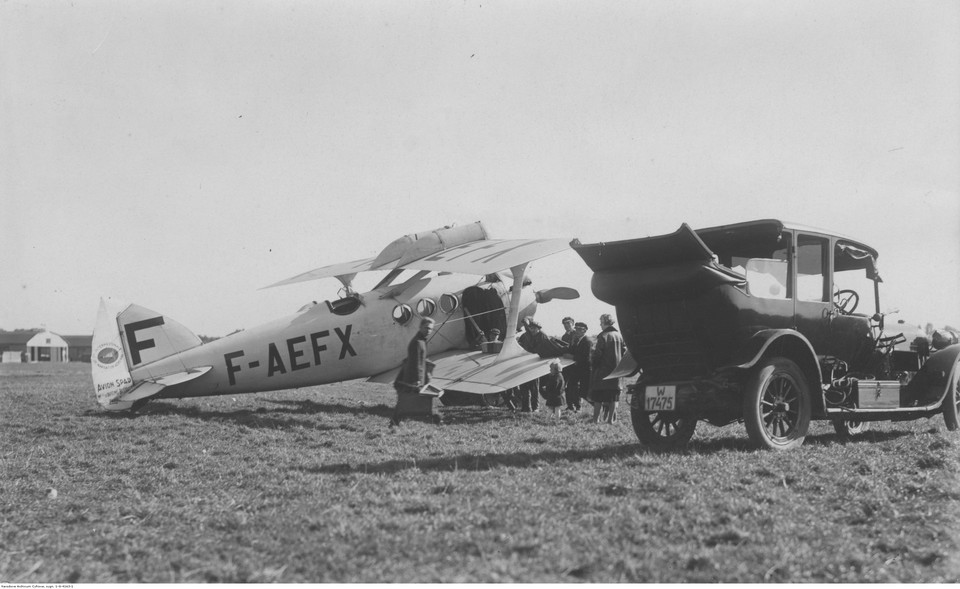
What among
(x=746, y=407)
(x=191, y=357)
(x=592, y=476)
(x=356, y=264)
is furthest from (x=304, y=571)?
(x=356, y=264)

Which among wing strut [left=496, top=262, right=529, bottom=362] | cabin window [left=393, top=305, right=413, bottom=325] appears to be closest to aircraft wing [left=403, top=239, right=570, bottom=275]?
wing strut [left=496, top=262, right=529, bottom=362]

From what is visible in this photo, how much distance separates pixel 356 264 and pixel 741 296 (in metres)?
10.2

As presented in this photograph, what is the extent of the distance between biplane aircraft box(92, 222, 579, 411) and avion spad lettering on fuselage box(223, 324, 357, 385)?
18 millimetres

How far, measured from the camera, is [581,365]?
47.3ft

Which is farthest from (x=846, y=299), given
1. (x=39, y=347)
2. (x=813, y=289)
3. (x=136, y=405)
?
(x=39, y=347)

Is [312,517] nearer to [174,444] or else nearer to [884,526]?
[884,526]

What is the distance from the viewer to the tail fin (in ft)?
42.5

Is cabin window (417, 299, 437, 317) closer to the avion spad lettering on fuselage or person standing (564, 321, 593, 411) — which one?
the avion spad lettering on fuselage

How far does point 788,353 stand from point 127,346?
1107 centimetres

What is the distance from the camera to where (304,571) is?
4.31 meters

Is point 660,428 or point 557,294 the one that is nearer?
point 660,428

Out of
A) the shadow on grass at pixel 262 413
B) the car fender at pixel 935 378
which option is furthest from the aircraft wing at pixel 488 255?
the car fender at pixel 935 378

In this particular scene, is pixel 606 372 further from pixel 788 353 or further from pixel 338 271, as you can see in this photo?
pixel 338 271

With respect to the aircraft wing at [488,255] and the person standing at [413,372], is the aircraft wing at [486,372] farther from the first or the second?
the aircraft wing at [488,255]
